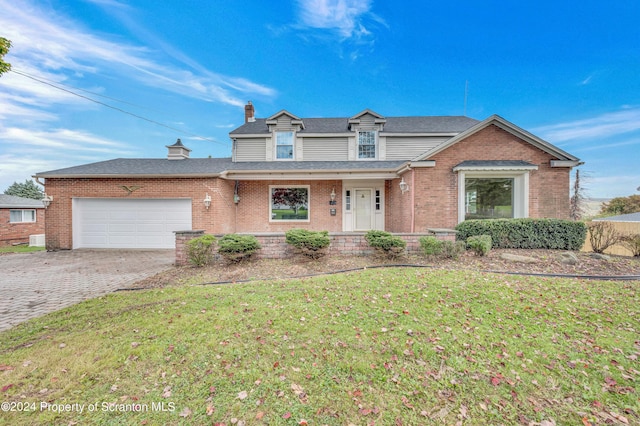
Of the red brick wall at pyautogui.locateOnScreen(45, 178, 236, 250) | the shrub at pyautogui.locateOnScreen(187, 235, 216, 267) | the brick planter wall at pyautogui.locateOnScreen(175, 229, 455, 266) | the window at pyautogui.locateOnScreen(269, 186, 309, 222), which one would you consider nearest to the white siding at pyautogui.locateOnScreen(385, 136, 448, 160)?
the window at pyautogui.locateOnScreen(269, 186, 309, 222)

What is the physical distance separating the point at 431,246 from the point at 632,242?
20.8 ft

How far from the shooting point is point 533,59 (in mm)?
13492

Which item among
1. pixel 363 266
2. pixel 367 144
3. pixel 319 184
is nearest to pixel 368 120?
pixel 367 144

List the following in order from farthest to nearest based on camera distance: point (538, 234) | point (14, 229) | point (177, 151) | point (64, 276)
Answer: point (14, 229) < point (177, 151) < point (538, 234) < point (64, 276)

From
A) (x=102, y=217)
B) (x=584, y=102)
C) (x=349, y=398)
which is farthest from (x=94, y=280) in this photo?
(x=584, y=102)

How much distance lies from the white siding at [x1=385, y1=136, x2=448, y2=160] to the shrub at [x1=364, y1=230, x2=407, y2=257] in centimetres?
711

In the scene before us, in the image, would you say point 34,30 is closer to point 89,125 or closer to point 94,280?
point 89,125

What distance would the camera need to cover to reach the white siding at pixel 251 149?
1309 cm

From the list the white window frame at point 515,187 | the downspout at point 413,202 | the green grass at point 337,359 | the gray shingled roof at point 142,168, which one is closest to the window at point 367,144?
the downspout at point 413,202

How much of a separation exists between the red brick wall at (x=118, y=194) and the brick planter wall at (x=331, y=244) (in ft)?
9.92

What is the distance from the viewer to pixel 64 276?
646cm

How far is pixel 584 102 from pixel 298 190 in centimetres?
1773

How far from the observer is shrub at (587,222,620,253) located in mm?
7531

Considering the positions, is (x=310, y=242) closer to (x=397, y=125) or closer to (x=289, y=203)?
(x=289, y=203)
